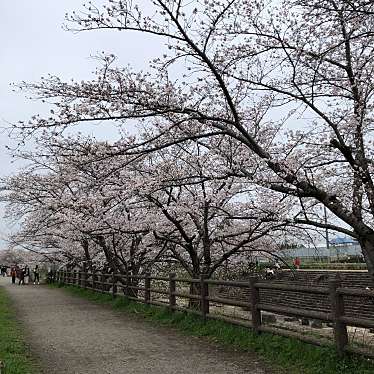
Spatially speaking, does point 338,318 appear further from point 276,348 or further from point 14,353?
point 14,353

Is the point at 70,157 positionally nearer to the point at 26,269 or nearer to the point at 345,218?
the point at 345,218

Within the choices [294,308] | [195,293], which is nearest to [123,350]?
[294,308]

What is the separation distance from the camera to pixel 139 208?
43.1 feet

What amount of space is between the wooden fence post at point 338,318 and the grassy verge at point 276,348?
16 centimetres

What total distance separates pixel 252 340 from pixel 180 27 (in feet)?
16.3

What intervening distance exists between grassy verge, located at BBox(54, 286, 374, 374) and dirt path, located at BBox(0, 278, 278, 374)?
0.28m

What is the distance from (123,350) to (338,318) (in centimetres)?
358

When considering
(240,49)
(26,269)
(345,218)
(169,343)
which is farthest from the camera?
(26,269)

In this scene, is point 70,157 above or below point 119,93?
below

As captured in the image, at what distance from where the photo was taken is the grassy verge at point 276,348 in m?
5.59

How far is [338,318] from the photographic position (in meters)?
5.85

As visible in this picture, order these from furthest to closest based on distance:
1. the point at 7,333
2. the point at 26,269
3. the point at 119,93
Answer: the point at 26,269 → the point at 7,333 → the point at 119,93

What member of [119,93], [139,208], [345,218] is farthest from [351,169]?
[139,208]

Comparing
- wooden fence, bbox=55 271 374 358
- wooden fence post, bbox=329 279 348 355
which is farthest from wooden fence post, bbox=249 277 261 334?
wooden fence post, bbox=329 279 348 355
